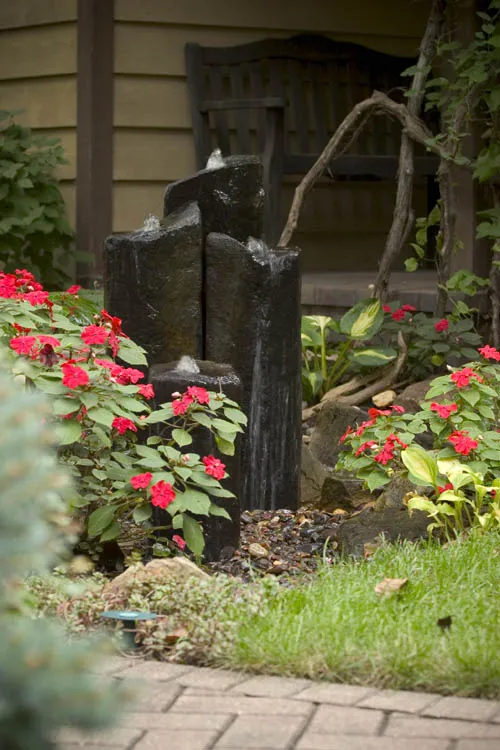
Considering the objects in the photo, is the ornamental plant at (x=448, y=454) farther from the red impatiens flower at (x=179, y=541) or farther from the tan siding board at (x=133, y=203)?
the tan siding board at (x=133, y=203)

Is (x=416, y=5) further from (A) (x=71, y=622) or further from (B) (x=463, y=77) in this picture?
(A) (x=71, y=622)

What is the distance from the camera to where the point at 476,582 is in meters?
3.67

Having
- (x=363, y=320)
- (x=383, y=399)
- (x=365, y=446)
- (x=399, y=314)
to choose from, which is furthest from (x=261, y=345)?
(x=399, y=314)

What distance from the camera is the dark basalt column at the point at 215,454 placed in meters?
4.37

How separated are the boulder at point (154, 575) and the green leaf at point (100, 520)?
434 millimetres

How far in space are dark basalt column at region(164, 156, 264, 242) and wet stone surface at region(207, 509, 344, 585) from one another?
1230 mm

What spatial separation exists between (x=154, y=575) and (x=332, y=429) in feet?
8.53

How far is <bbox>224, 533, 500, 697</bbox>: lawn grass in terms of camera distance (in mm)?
2918

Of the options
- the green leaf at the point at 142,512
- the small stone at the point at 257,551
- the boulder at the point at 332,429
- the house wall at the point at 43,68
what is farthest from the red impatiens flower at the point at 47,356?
the house wall at the point at 43,68

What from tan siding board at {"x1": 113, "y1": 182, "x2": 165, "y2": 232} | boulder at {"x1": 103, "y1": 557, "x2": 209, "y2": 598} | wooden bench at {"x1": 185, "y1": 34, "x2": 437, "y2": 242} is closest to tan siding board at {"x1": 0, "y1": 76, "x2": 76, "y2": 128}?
tan siding board at {"x1": 113, "y1": 182, "x2": 165, "y2": 232}

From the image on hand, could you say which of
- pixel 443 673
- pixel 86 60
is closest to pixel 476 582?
pixel 443 673

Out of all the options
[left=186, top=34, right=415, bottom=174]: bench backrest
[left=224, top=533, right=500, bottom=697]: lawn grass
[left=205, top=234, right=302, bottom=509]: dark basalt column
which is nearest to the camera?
[left=224, top=533, right=500, bottom=697]: lawn grass

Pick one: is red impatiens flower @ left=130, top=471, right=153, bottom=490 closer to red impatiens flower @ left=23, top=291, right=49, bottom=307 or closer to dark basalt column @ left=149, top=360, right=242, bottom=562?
dark basalt column @ left=149, top=360, right=242, bottom=562

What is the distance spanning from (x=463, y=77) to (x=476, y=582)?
418 centimetres
